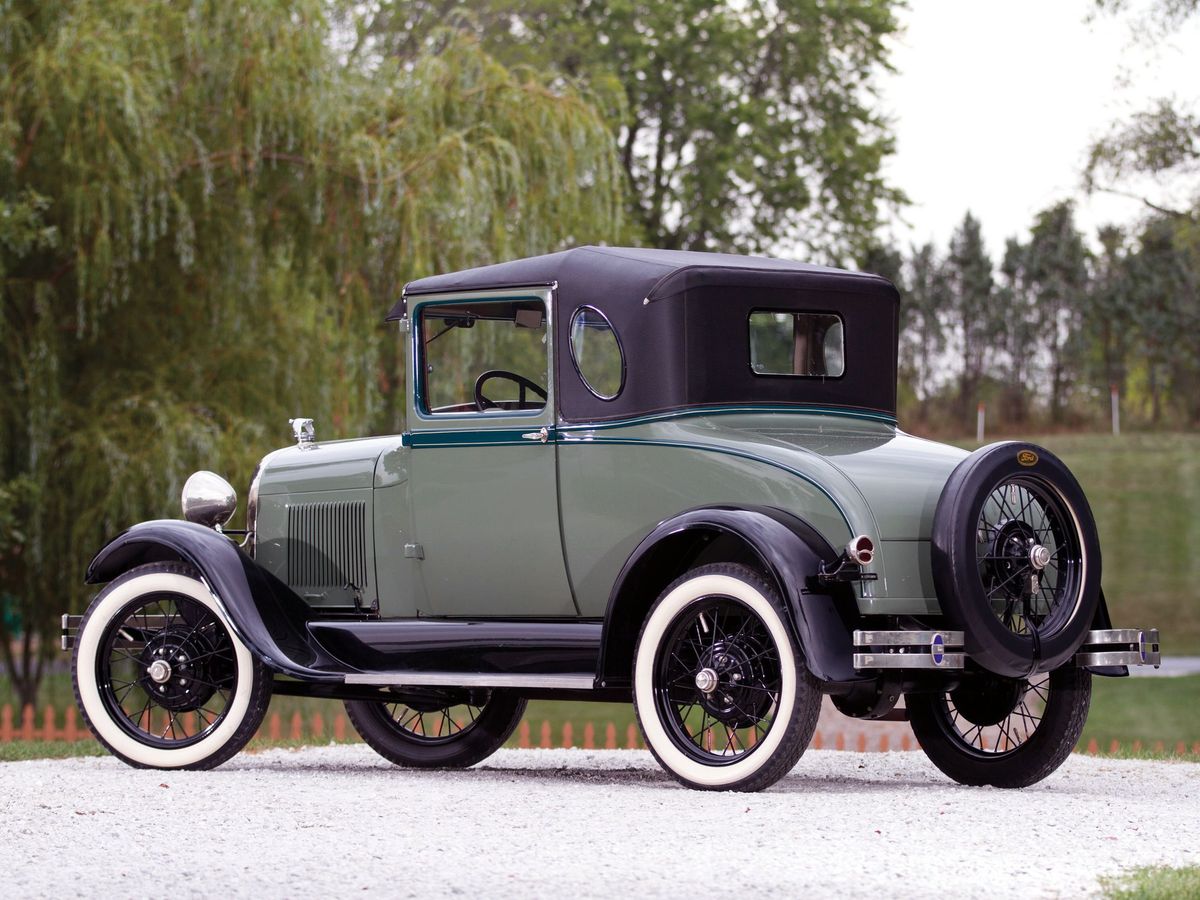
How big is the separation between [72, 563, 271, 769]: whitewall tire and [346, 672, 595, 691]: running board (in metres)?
0.66

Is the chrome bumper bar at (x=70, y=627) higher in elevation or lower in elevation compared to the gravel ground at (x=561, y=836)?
higher

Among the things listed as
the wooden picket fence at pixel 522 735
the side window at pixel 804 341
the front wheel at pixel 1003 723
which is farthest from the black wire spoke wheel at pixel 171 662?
the front wheel at pixel 1003 723

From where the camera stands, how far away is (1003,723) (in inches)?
313

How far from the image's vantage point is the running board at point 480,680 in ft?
24.8

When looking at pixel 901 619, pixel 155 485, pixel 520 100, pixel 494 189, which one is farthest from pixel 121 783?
pixel 520 100

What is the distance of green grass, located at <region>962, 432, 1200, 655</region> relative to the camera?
31736 mm

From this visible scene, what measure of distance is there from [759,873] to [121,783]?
3.68 metres

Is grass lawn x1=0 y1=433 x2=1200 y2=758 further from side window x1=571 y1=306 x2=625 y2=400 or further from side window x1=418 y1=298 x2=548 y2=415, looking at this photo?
side window x1=571 y1=306 x2=625 y2=400

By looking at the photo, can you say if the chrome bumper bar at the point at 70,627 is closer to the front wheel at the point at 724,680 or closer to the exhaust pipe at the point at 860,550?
the front wheel at the point at 724,680

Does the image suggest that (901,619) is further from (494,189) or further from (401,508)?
(494,189)

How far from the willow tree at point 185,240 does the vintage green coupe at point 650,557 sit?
5.82 meters

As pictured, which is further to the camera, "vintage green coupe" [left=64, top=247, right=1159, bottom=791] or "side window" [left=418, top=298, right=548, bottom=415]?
"side window" [left=418, top=298, right=548, bottom=415]

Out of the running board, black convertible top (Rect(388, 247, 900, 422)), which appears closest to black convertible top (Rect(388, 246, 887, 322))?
black convertible top (Rect(388, 247, 900, 422))

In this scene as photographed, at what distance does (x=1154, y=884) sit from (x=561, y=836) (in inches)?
77.0
